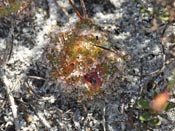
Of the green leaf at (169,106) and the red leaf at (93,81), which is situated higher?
the red leaf at (93,81)

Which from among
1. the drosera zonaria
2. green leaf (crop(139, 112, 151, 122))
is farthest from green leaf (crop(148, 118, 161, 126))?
the drosera zonaria

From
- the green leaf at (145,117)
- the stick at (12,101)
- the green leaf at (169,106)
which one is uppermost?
the stick at (12,101)

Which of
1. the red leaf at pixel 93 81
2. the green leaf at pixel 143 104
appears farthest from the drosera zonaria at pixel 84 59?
the green leaf at pixel 143 104

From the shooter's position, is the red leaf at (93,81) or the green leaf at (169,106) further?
the red leaf at (93,81)

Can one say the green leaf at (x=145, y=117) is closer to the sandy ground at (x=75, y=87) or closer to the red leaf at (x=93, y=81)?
the sandy ground at (x=75, y=87)

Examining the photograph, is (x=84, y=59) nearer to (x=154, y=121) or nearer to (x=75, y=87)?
(x=75, y=87)

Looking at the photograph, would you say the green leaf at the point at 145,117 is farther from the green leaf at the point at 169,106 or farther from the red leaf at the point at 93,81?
the red leaf at the point at 93,81

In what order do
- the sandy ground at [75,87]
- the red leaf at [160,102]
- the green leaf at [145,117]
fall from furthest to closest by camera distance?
1. the sandy ground at [75,87]
2. the green leaf at [145,117]
3. the red leaf at [160,102]

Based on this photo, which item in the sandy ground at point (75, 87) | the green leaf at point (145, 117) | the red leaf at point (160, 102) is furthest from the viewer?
the sandy ground at point (75, 87)
